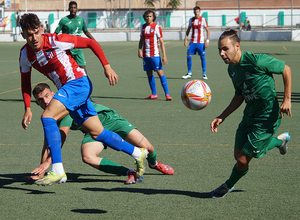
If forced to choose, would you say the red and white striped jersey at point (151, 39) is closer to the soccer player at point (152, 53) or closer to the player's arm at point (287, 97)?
the soccer player at point (152, 53)

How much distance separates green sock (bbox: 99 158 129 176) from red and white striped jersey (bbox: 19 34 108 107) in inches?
36.7

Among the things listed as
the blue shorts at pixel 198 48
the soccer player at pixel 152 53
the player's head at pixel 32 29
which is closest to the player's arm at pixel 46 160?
the player's head at pixel 32 29

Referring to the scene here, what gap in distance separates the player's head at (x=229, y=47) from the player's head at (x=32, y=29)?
1.69m

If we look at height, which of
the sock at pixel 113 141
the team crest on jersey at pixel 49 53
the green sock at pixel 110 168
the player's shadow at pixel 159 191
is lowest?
the player's shadow at pixel 159 191

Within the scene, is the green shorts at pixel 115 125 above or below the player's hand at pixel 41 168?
above

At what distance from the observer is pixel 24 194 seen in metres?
4.06

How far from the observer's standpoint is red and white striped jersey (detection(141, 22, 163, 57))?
32.1 feet

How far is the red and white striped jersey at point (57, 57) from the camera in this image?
4.13 m

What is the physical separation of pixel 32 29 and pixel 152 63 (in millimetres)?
6033

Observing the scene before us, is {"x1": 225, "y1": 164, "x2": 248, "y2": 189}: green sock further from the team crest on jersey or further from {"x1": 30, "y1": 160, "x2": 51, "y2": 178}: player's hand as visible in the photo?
the team crest on jersey

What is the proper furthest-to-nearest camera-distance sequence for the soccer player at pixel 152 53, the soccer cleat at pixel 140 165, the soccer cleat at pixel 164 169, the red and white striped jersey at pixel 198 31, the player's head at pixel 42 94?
the red and white striped jersey at pixel 198 31
the soccer player at pixel 152 53
the soccer cleat at pixel 164 169
the player's head at pixel 42 94
the soccer cleat at pixel 140 165

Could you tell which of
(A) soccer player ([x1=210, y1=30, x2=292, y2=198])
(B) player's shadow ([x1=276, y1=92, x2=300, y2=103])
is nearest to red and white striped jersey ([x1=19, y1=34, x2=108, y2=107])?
(A) soccer player ([x1=210, y1=30, x2=292, y2=198])

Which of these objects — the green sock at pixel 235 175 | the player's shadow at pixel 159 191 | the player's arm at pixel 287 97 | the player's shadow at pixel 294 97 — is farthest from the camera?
the player's shadow at pixel 294 97

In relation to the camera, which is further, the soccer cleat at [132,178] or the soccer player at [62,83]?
the soccer cleat at [132,178]
